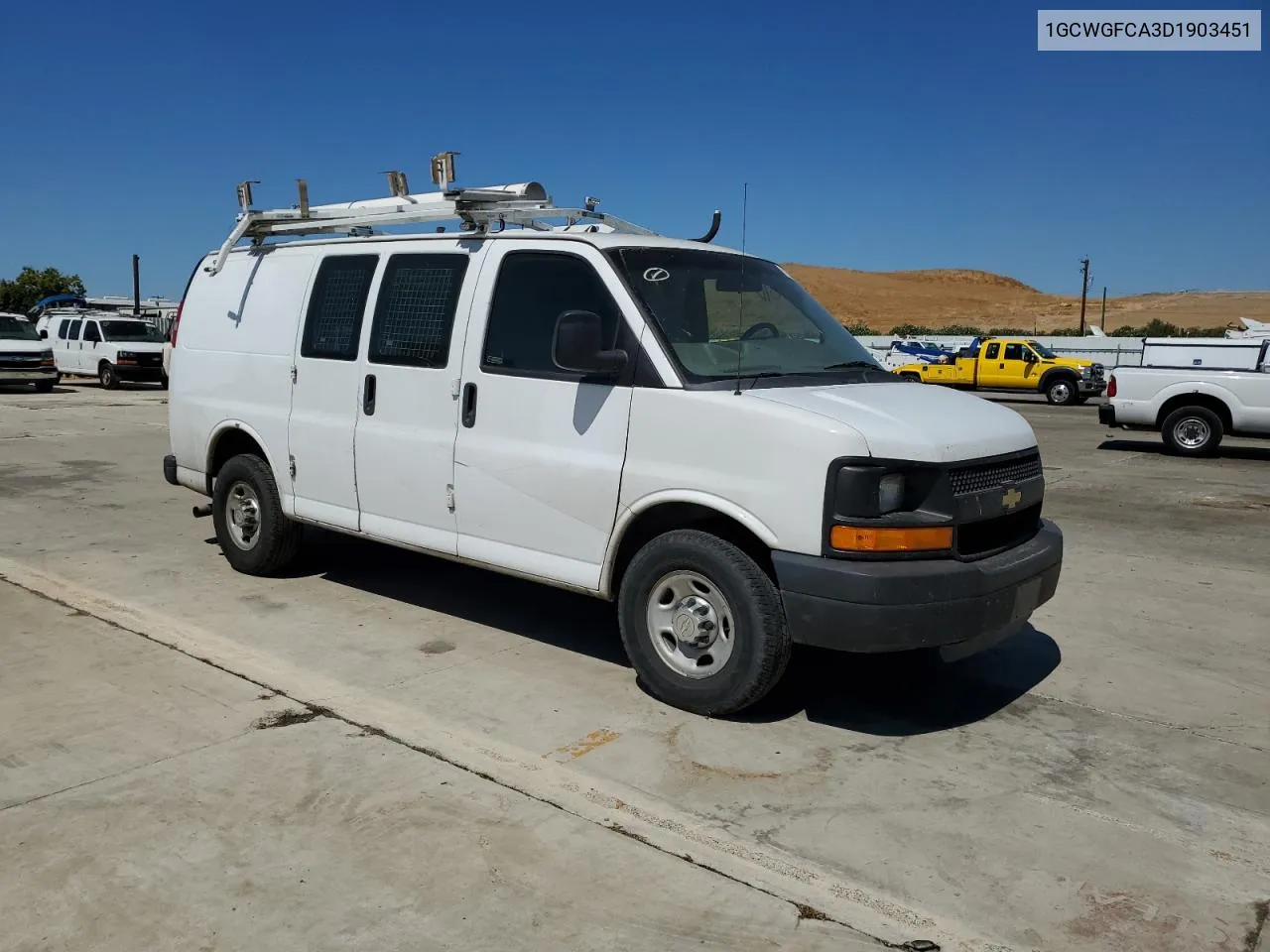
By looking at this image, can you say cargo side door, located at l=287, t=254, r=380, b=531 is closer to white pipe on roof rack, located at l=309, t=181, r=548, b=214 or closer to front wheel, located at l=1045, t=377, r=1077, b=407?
white pipe on roof rack, located at l=309, t=181, r=548, b=214

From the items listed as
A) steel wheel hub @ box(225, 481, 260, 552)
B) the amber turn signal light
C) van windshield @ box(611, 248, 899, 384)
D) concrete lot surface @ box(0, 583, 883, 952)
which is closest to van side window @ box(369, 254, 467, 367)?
van windshield @ box(611, 248, 899, 384)

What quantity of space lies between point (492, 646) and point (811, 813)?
2320mm

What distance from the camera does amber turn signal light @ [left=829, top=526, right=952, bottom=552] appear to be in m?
4.18

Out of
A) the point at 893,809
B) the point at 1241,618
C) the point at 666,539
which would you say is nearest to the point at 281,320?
the point at 666,539

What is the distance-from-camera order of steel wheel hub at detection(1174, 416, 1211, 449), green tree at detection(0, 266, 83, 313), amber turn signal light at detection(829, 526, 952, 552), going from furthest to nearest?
green tree at detection(0, 266, 83, 313) → steel wheel hub at detection(1174, 416, 1211, 449) → amber turn signal light at detection(829, 526, 952, 552)

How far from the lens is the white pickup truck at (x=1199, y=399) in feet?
51.3

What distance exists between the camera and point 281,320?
255 inches

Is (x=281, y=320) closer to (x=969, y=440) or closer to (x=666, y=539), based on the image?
(x=666, y=539)

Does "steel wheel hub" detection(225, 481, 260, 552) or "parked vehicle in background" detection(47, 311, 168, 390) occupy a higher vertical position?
"parked vehicle in background" detection(47, 311, 168, 390)

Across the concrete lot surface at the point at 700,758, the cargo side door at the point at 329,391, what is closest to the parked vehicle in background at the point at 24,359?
the concrete lot surface at the point at 700,758

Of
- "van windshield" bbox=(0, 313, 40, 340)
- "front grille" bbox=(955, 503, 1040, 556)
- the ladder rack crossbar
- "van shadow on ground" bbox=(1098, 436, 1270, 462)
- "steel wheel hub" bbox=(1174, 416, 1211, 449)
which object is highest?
the ladder rack crossbar

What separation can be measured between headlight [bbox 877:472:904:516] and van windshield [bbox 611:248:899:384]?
874 millimetres

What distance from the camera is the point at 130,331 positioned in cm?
2842

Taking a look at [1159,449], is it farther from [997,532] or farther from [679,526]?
[679,526]
